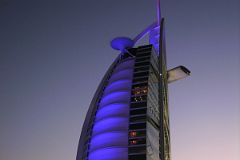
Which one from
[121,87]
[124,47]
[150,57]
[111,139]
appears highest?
[124,47]

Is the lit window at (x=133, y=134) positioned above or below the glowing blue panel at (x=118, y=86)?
below

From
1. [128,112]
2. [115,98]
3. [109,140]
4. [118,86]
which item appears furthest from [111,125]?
[118,86]

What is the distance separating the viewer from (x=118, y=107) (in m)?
60.8

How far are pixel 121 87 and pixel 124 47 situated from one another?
10614 millimetres

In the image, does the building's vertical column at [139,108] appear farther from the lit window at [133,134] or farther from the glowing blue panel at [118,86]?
the glowing blue panel at [118,86]

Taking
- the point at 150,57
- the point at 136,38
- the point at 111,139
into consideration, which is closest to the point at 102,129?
the point at 111,139

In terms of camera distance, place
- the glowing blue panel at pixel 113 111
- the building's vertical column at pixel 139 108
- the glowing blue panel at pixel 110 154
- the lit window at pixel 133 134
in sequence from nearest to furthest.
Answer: the building's vertical column at pixel 139 108, the glowing blue panel at pixel 110 154, the lit window at pixel 133 134, the glowing blue panel at pixel 113 111

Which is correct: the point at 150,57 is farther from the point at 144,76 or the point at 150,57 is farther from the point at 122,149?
the point at 122,149

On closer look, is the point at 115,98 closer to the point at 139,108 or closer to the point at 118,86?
the point at 118,86

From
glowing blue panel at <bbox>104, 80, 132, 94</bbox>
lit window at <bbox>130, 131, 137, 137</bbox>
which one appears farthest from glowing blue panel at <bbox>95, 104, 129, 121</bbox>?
lit window at <bbox>130, 131, 137, 137</bbox>

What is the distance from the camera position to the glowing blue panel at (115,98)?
61.3 m

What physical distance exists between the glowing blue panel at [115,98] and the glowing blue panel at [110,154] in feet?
27.4

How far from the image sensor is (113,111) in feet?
200

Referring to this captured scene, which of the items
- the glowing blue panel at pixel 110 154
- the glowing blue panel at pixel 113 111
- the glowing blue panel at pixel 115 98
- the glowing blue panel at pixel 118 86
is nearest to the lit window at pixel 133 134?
the glowing blue panel at pixel 110 154
